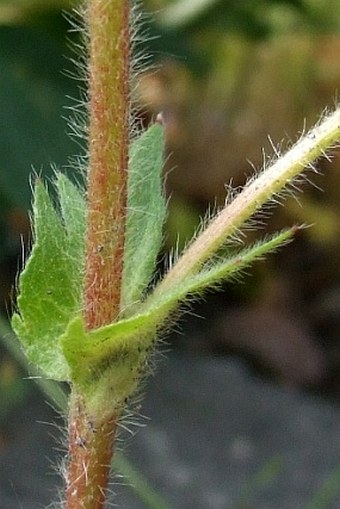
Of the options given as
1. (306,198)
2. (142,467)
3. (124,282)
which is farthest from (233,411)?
(124,282)

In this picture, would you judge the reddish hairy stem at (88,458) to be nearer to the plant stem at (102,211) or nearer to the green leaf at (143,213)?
the plant stem at (102,211)

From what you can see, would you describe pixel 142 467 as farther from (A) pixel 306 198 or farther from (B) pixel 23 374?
(A) pixel 306 198

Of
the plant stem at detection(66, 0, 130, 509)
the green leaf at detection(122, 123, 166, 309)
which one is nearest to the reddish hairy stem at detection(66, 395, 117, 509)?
the plant stem at detection(66, 0, 130, 509)

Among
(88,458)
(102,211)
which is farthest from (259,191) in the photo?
(88,458)

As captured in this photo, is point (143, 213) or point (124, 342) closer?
point (124, 342)

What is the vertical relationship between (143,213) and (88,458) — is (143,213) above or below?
above

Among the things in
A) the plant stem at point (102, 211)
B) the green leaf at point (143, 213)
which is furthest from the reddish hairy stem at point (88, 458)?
the green leaf at point (143, 213)

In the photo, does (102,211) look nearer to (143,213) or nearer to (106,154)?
(106,154)
